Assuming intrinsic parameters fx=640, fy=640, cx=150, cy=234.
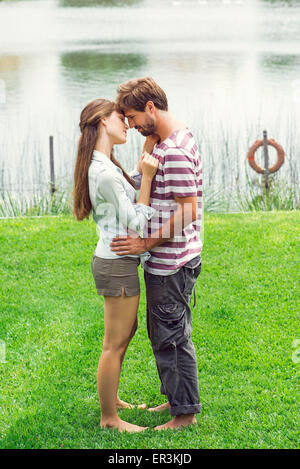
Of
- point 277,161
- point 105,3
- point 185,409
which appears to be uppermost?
point 105,3

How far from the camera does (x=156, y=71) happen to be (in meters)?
23.2

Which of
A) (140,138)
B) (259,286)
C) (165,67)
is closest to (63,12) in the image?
(165,67)

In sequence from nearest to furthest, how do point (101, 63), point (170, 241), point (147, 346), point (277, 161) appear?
1. point (170, 241)
2. point (147, 346)
3. point (277, 161)
4. point (101, 63)

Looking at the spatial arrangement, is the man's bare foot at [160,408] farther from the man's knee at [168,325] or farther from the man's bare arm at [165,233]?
the man's bare arm at [165,233]

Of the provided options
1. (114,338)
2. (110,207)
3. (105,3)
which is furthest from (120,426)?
(105,3)

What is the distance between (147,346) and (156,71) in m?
20.4

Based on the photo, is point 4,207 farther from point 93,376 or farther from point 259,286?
point 93,376

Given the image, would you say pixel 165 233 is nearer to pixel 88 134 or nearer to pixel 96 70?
pixel 88 134

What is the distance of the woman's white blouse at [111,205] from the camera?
2.54 meters

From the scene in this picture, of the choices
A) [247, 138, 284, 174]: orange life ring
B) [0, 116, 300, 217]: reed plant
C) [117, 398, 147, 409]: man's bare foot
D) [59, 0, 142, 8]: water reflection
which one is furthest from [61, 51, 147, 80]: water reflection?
[117, 398, 147, 409]: man's bare foot

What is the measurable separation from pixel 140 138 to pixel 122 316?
236 inches

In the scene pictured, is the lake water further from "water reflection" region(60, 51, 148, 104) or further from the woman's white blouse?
the woman's white blouse

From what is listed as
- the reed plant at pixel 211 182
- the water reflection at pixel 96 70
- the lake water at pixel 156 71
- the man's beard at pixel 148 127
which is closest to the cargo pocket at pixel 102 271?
the man's beard at pixel 148 127

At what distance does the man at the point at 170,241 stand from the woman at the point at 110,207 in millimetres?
63
